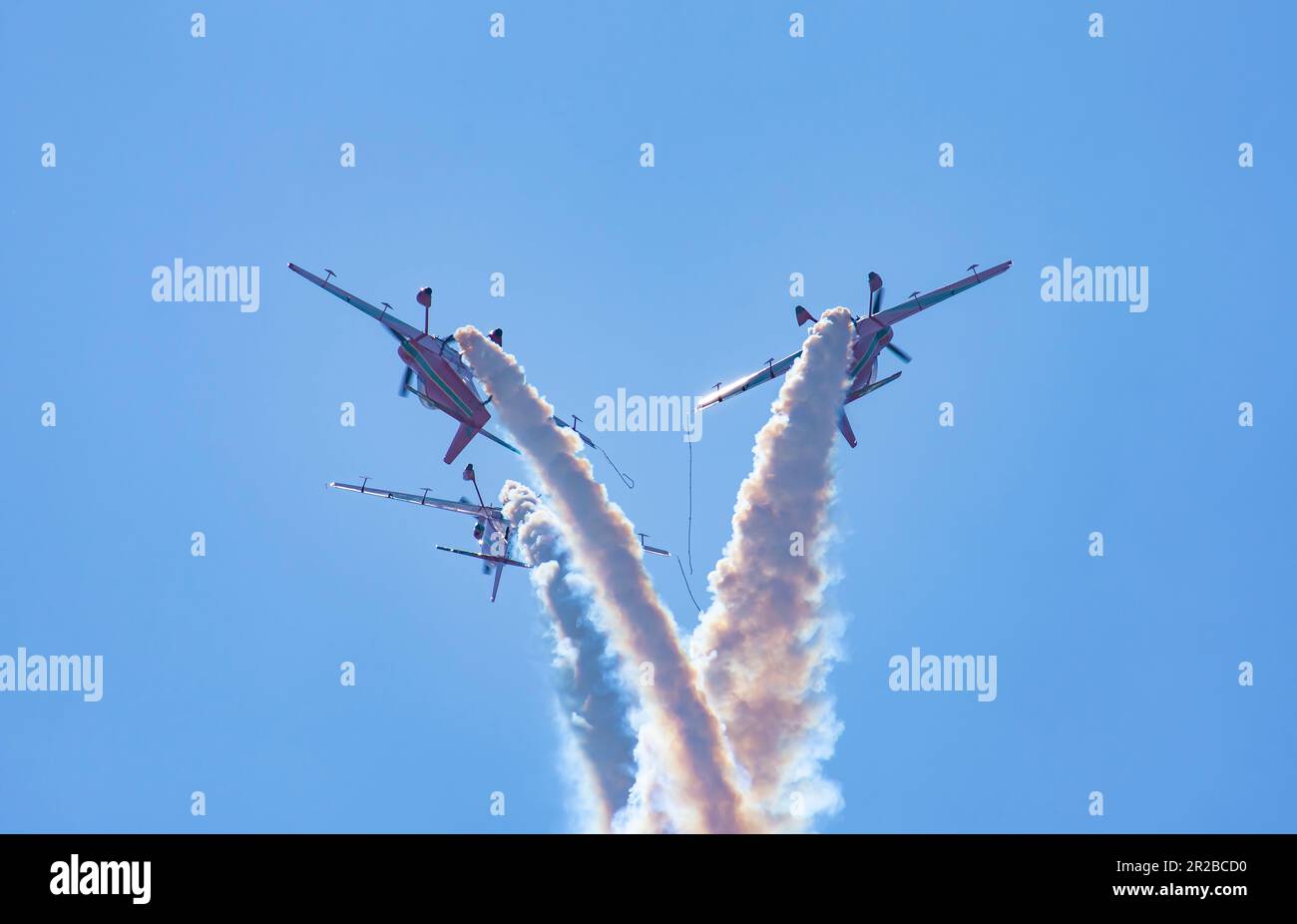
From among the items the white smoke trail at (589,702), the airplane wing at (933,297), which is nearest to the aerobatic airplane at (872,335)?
→ the airplane wing at (933,297)

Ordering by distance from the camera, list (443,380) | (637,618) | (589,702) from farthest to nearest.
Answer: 1. (443,380)
2. (589,702)
3. (637,618)

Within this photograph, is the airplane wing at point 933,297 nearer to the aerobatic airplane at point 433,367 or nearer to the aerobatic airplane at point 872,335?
the aerobatic airplane at point 872,335

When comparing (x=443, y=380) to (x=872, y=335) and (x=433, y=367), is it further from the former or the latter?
(x=872, y=335)

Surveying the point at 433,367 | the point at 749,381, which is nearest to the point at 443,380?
the point at 433,367

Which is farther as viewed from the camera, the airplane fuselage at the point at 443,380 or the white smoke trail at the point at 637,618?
the airplane fuselage at the point at 443,380

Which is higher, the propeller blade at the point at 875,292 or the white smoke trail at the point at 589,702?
the propeller blade at the point at 875,292
